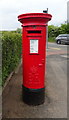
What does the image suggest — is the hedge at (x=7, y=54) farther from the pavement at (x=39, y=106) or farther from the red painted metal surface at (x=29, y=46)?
the red painted metal surface at (x=29, y=46)

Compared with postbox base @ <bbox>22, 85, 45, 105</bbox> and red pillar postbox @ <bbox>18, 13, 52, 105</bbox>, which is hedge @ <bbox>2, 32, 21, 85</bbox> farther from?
postbox base @ <bbox>22, 85, 45, 105</bbox>

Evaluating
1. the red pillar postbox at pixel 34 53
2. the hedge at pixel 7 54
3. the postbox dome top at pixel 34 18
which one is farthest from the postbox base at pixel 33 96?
the postbox dome top at pixel 34 18

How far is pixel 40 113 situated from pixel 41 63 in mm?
1025

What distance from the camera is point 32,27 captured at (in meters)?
2.76

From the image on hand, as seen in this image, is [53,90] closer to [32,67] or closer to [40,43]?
[32,67]

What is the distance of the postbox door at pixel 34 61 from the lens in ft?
9.38

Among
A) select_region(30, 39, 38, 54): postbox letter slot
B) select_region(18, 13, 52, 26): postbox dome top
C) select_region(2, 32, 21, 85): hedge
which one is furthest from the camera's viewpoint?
select_region(2, 32, 21, 85): hedge

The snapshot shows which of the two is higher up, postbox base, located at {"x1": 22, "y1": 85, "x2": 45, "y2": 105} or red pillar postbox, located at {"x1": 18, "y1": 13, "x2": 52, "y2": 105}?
red pillar postbox, located at {"x1": 18, "y1": 13, "x2": 52, "y2": 105}

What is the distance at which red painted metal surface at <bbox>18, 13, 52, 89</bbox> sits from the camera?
2736 millimetres

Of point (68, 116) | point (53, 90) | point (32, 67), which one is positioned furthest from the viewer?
point (53, 90)

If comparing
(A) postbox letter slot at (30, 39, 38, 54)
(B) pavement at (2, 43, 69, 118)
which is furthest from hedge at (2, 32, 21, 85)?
(A) postbox letter slot at (30, 39, 38, 54)

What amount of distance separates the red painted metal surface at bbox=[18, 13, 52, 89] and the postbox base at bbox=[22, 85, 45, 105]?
0.09 m

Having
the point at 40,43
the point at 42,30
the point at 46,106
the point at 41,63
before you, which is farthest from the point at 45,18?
the point at 46,106

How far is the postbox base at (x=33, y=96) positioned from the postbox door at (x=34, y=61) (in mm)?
91
